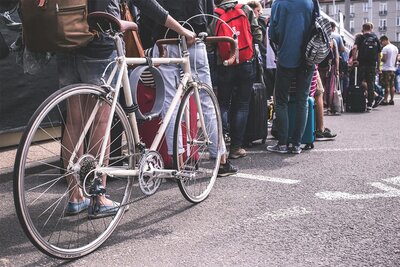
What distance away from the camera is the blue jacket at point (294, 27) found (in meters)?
5.74

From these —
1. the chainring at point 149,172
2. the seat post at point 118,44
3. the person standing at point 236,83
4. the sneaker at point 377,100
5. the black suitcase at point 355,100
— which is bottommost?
the sneaker at point 377,100

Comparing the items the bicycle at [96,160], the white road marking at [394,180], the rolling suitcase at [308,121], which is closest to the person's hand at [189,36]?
the bicycle at [96,160]

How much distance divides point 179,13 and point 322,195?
189 cm

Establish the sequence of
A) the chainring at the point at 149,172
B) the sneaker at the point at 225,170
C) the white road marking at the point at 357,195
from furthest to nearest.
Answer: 1. the sneaker at the point at 225,170
2. the white road marking at the point at 357,195
3. the chainring at the point at 149,172

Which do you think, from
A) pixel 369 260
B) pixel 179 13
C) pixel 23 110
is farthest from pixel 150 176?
pixel 23 110

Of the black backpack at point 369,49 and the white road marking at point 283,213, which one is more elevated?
the black backpack at point 369,49

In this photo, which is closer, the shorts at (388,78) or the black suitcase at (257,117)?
the black suitcase at (257,117)

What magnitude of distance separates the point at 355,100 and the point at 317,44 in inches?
231

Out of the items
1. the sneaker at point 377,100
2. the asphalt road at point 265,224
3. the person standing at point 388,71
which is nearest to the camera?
the asphalt road at point 265,224

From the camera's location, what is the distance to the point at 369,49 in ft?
37.0

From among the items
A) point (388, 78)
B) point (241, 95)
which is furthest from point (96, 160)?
point (388, 78)

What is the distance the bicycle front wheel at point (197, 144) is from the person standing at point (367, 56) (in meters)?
8.00

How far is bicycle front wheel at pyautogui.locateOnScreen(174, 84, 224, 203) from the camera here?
3633 millimetres

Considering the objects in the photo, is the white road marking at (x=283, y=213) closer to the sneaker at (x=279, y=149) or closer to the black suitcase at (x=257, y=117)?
the sneaker at (x=279, y=149)
